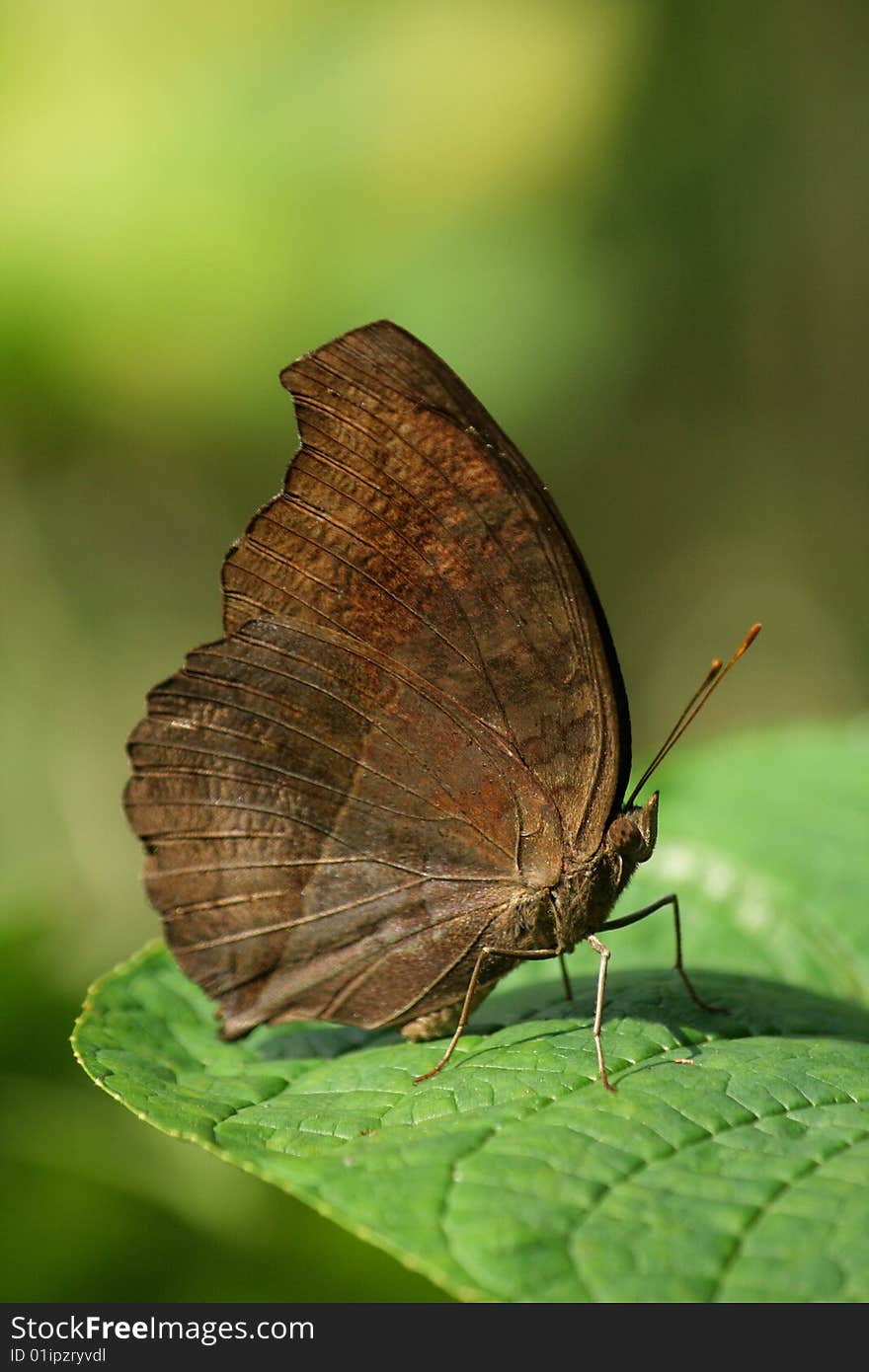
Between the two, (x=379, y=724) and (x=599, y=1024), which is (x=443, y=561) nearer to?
(x=379, y=724)

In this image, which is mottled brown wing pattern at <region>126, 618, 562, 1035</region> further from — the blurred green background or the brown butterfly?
the blurred green background

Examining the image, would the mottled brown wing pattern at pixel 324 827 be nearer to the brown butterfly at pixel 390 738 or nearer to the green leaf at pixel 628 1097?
the brown butterfly at pixel 390 738

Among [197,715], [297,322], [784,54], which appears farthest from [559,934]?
[784,54]

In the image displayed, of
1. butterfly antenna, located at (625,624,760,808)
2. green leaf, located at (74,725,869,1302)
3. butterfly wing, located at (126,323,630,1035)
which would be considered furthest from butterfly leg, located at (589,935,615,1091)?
butterfly antenna, located at (625,624,760,808)

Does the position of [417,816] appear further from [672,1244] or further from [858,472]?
[858,472]

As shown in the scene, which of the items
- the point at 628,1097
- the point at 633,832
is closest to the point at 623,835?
the point at 633,832

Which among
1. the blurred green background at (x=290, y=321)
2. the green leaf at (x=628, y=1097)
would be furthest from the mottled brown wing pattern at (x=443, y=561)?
the blurred green background at (x=290, y=321)

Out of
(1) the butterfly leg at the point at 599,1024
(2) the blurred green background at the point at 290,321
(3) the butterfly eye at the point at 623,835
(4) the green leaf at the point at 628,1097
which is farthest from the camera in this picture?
(2) the blurred green background at the point at 290,321
